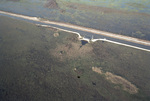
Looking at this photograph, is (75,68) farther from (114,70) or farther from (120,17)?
(120,17)

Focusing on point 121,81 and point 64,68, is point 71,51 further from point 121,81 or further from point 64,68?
point 121,81

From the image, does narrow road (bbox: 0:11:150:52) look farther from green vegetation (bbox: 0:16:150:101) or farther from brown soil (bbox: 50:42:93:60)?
brown soil (bbox: 50:42:93:60)

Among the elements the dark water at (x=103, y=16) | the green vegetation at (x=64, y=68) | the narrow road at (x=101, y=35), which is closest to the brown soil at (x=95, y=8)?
the dark water at (x=103, y=16)

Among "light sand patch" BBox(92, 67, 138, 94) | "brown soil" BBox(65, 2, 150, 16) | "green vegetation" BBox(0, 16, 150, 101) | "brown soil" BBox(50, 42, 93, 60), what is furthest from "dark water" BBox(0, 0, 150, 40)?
"light sand patch" BBox(92, 67, 138, 94)

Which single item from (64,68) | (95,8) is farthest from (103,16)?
(64,68)

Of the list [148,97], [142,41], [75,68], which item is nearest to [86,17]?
[142,41]

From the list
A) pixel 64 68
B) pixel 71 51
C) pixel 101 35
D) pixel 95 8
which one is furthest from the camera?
pixel 95 8
